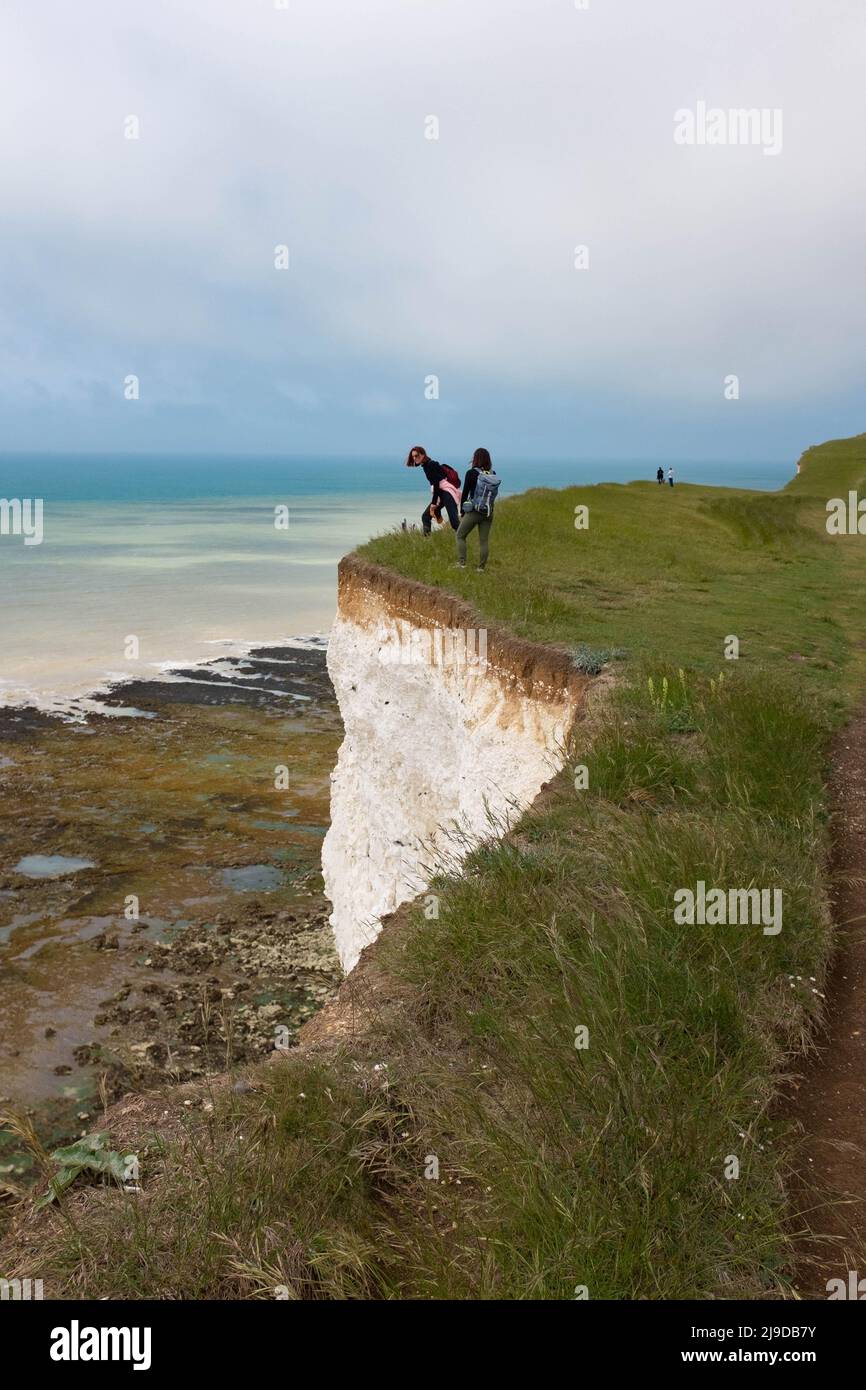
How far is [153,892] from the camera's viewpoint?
2092 cm

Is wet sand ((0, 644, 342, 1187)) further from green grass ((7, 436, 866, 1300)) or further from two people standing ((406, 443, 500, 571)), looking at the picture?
two people standing ((406, 443, 500, 571))

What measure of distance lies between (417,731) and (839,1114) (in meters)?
12.5

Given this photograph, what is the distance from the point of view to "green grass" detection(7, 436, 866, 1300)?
10.6ft

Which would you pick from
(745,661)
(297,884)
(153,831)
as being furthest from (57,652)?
(745,661)

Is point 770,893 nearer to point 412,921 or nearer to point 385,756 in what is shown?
point 412,921

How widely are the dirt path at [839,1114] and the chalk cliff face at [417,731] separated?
5.42 m

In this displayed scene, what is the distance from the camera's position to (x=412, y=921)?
585 cm

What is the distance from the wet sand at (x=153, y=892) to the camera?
14492mm
